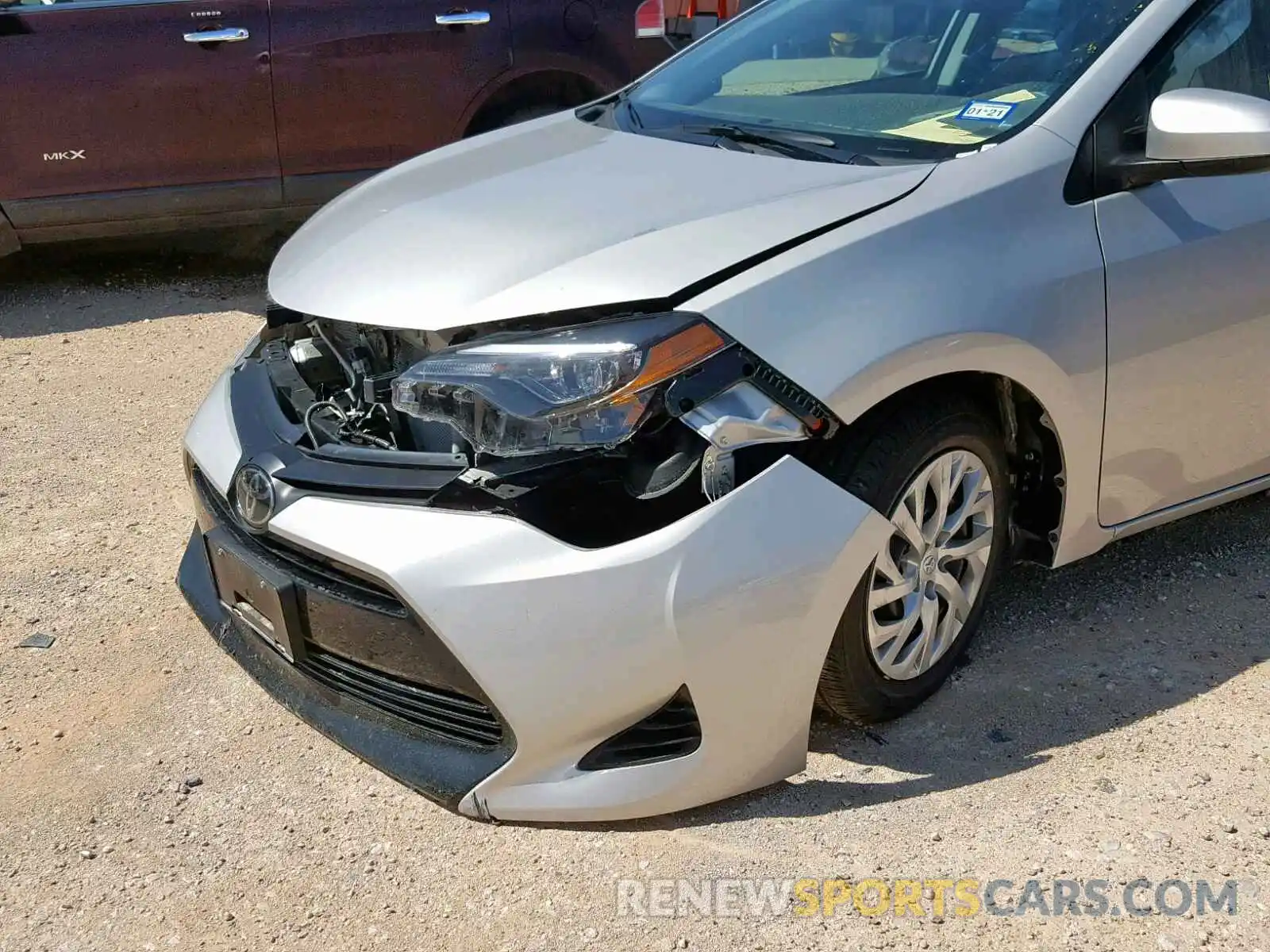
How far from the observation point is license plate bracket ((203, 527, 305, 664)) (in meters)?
2.48

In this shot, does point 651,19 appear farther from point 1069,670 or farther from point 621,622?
point 621,622

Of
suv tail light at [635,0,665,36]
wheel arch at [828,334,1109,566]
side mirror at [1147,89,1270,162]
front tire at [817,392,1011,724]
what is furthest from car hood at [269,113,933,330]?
suv tail light at [635,0,665,36]

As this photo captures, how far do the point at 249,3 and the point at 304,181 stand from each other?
783 millimetres

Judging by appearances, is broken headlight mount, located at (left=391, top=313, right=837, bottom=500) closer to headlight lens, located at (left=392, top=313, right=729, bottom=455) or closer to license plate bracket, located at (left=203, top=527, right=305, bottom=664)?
headlight lens, located at (left=392, top=313, right=729, bottom=455)

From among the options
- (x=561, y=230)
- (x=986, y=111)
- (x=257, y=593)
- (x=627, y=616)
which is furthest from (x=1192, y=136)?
(x=257, y=593)

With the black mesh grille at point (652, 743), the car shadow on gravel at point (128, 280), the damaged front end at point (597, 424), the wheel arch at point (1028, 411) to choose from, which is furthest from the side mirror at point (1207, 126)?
the car shadow on gravel at point (128, 280)

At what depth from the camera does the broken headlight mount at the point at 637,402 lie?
7.39 feet

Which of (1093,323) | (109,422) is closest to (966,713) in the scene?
(1093,323)

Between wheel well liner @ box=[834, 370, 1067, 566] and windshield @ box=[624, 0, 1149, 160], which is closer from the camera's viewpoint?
wheel well liner @ box=[834, 370, 1067, 566]

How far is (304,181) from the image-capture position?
5750mm

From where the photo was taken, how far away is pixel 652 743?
2352 mm

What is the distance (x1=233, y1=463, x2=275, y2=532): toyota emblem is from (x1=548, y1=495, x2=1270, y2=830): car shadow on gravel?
92 cm

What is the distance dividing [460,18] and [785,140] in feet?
10.6

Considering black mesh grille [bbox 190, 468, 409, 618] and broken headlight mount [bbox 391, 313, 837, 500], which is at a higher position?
broken headlight mount [bbox 391, 313, 837, 500]
